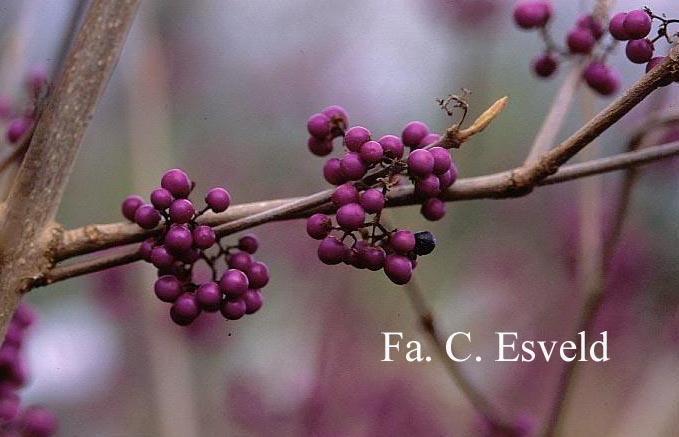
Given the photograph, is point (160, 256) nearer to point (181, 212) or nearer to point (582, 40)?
point (181, 212)

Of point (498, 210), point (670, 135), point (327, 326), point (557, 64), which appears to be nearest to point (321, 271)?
point (327, 326)

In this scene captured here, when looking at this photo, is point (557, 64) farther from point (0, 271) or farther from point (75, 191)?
point (75, 191)

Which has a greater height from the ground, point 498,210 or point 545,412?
point 498,210

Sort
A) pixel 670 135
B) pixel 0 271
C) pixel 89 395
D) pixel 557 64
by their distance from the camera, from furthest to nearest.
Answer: pixel 89 395 < pixel 670 135 < pixel 557 64 < pixel 0 271

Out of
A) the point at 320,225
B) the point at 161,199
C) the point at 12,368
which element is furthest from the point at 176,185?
the point at 12,368

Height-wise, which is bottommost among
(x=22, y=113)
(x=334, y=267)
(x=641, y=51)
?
(x=641, y=51)

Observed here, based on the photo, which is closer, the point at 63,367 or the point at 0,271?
the point at 0,271

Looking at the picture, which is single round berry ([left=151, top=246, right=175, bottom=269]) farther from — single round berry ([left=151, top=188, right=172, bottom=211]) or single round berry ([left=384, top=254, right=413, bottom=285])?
single round berry ([left=384, top=254, right=413, bottom=285])
